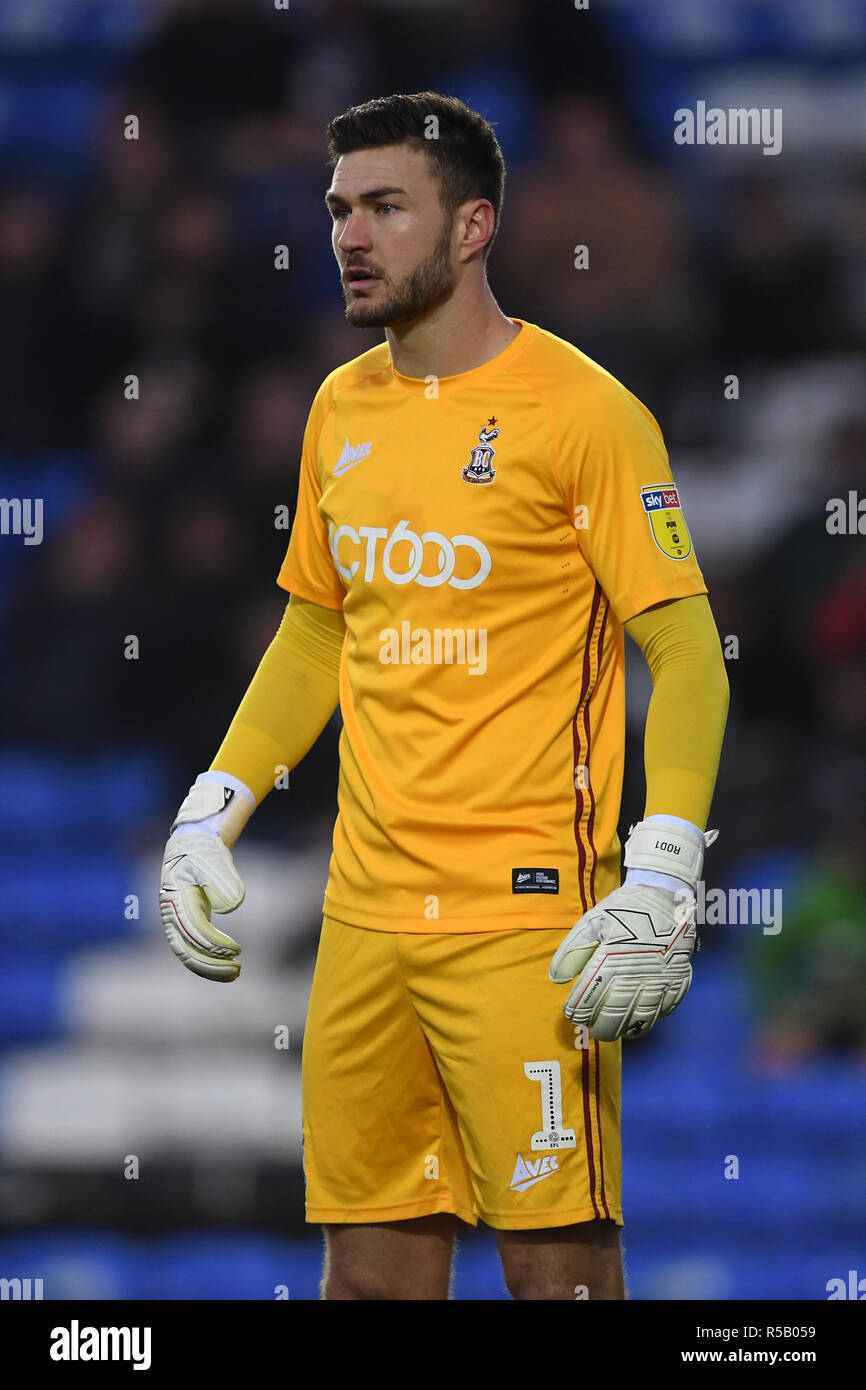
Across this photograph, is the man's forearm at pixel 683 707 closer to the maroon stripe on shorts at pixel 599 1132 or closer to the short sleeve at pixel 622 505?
the short sleeve at pixel 622 505

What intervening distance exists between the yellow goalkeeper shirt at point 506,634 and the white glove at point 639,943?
11 cm

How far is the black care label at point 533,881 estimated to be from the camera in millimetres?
1916

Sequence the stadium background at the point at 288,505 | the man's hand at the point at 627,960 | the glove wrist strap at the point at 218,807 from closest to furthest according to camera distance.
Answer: the man's hand at the point at 627,960, the glove wrist strap at the point at 218,807, the stadium background at the point at 288,505

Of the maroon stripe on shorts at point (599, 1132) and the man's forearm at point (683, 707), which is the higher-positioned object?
the man's forearm at point (683, 707)

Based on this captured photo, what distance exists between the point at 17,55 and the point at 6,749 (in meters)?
1.53

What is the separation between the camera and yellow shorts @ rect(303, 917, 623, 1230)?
1.88 metres

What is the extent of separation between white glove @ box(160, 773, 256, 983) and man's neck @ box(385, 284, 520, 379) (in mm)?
573

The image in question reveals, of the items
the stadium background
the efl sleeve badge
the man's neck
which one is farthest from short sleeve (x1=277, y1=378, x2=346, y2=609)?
the stadium background

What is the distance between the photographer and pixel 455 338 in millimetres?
2027

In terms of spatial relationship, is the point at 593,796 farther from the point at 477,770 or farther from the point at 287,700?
the point at 287,700

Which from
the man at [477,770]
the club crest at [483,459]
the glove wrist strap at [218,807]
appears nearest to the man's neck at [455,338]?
the man at [477,770]

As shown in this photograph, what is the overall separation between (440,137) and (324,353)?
162 centimetres

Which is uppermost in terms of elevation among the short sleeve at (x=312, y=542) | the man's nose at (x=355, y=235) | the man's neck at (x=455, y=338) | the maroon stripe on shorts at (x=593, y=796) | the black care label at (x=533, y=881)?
the man's nose at (x=355, y=235)

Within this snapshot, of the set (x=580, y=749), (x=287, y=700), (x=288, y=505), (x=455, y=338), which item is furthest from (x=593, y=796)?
(x=288, y=505)
